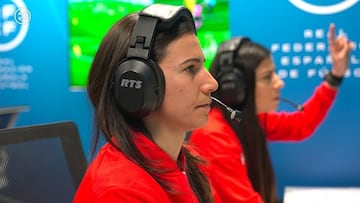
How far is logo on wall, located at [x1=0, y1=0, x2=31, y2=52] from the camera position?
1.07 metres

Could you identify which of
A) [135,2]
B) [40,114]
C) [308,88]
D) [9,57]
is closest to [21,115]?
[40,114]

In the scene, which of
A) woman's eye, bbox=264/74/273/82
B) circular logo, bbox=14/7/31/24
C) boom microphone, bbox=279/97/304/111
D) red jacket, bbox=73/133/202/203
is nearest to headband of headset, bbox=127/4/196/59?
red jacket, bbox=73/133/202/203

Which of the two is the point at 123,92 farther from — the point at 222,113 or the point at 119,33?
the point at 222,113

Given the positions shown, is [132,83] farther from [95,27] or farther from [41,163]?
[95,27]

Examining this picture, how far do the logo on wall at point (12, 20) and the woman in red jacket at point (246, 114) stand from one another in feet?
2.15

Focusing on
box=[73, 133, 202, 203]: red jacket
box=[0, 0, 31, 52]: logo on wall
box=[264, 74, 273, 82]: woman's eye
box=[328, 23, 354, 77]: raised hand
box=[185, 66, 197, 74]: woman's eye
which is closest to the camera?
box=[73, 133, 202, 203]: red jacket

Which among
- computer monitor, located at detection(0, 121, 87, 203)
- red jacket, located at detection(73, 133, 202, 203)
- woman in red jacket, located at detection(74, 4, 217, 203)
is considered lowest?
computer monitor, located at detection(0, 121, 87, 203)

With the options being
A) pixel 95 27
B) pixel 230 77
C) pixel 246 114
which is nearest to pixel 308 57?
pixel 246 114

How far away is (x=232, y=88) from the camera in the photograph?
5.39ft

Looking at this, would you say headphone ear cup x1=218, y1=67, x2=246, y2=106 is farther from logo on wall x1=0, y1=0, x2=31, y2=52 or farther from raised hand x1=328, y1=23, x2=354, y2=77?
logo on wall x1=0, y1=0, x2=31, y2=52

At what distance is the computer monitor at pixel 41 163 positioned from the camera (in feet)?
3.39

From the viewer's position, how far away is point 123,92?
89 cm

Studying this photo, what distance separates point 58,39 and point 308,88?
1125mm

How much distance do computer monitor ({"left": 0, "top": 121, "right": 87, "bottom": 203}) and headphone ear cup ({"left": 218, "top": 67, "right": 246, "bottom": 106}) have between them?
594mm
